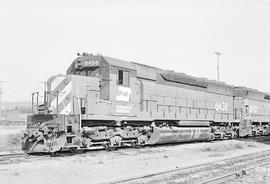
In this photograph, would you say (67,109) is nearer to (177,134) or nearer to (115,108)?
(115,108)

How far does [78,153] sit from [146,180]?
550 cm

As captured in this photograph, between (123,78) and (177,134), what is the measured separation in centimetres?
468

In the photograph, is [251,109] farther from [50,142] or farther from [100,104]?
[50,142]

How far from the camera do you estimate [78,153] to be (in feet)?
41.9

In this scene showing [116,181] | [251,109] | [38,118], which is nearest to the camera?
[116,181]

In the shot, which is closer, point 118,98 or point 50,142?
point 50,142

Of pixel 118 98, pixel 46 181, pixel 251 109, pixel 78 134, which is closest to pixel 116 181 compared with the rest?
pixel 46 181

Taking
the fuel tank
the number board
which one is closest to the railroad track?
the fuel tank

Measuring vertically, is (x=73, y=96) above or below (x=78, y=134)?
above

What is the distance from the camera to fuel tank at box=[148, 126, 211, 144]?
15930mm

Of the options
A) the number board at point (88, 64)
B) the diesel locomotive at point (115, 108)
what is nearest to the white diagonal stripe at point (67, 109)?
the diesel locomotive at point (115, 108)

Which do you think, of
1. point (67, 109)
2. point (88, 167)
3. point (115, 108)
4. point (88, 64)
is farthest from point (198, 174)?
point (88, 64)

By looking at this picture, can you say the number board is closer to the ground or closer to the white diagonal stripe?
the white diagonal stripe

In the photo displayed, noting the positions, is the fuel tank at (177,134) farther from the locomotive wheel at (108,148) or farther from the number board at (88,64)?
the number board at (88,64)
